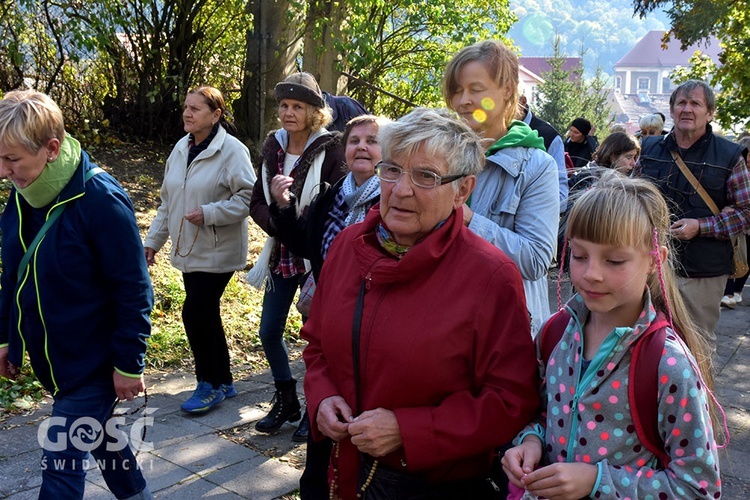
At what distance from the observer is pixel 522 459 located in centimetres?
223

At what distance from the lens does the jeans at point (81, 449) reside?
308cm

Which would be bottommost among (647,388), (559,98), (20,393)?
(20,393)

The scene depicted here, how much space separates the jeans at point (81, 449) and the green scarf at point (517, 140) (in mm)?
1923

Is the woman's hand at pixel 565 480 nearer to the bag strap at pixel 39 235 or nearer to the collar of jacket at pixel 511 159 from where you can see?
the collar of jacket at pixel 511 159

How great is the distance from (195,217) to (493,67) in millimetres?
2751

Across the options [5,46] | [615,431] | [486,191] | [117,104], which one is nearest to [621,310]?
[615,431]

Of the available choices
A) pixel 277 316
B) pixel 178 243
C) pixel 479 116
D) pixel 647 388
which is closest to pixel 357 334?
pixel 647 388

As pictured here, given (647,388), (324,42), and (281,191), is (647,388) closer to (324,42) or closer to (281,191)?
(281,191)

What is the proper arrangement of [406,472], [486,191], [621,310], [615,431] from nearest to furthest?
[615,431] → [621,310] → [406,472] → [486,191]

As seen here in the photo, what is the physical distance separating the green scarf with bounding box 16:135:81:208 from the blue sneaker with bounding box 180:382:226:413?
249cm

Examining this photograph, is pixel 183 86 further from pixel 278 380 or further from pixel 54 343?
pixel 54 343

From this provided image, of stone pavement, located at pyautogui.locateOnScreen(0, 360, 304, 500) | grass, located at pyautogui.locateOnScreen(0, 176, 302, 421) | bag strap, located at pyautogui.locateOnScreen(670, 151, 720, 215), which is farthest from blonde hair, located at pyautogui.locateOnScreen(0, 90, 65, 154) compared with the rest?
bag strap, located at pyautogui.locateOnScreen(670, 151, 720, 215)

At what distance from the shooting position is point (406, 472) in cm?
244

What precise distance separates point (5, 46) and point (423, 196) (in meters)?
9.18
